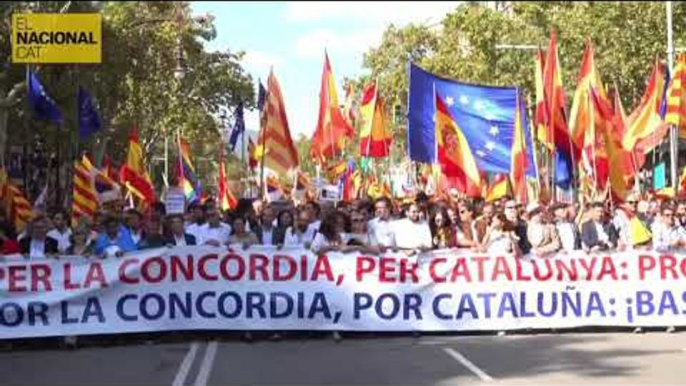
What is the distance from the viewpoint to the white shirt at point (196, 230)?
1426 centimetres

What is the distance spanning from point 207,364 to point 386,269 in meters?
3.03

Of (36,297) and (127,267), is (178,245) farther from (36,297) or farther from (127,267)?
(36,297)

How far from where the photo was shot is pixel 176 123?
4528cm

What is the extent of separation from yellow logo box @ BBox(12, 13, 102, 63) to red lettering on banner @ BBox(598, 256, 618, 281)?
11.0m

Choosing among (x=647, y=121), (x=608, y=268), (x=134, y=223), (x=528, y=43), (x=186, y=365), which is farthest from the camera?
(x=528, y=43)

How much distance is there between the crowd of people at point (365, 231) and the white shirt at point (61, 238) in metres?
0.01

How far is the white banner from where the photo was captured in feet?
43.3

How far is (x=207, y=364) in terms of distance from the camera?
11266 millimetres

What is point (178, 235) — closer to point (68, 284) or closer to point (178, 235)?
point (178, 235)

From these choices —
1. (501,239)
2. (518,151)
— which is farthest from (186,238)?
(518,151)

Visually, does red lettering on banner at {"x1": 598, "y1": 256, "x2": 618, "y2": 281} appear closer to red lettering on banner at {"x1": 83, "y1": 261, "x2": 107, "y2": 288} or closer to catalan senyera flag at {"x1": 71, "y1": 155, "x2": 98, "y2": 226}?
red lettering on banner at {"x1": 83, "y1": 261, "x2": 107, "y2": 288}

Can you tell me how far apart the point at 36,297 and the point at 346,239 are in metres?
3.59

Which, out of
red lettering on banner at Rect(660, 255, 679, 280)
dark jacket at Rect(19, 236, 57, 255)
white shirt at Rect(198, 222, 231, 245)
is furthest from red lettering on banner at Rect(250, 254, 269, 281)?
red lettering on banner at Rect(660, 255, 679, 280)

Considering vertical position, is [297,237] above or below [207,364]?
above
